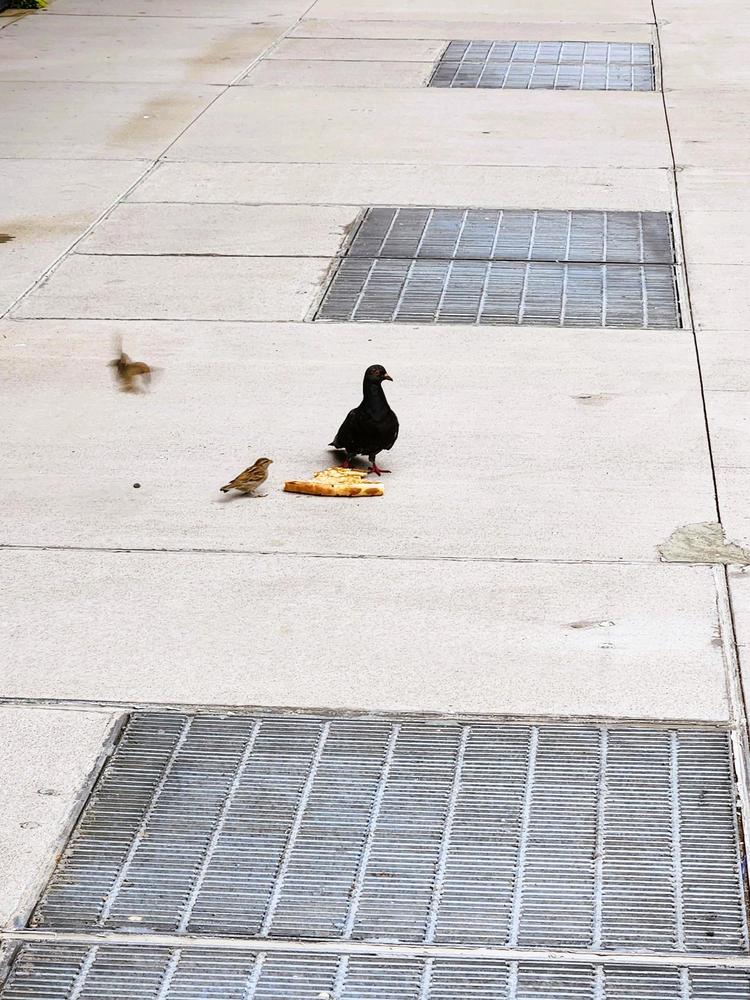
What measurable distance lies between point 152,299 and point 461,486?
122 inches

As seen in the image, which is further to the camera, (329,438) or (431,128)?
(431,128)

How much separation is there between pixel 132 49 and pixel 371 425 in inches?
431

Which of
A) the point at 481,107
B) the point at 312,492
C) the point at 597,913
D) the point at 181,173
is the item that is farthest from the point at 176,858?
the point at 481,107

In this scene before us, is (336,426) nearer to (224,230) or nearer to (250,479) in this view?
(250,479)

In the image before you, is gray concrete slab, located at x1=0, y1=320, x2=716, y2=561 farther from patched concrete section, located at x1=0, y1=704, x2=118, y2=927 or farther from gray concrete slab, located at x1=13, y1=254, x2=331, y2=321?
patched concrete section, located at x1=0, y1=704, x2=118, y2=927

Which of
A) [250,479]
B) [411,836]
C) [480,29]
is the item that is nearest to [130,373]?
[250,479]

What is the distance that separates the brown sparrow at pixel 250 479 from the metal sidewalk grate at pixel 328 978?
2809 mm

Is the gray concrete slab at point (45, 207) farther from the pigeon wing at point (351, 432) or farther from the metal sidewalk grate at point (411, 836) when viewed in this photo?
the metal sidewalk grate at point (411, 836)

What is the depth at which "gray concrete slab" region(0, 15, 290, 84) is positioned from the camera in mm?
15180

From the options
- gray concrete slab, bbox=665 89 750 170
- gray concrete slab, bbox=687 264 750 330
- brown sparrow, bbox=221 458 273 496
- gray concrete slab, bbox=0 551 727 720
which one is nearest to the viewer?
gray concrete slab, bbox=0 551 727 720

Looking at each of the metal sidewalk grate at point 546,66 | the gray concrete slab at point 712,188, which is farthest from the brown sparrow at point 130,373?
the metal sidewalk grate at point 546,66

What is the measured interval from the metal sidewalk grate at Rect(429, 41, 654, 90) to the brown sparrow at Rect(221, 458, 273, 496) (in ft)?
28.4

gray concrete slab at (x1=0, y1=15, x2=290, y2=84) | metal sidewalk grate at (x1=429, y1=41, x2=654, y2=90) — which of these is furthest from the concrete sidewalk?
gray concrete slab at (x1=0, y1=15, x2=290, y2=84)

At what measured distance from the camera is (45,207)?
35.9ft
